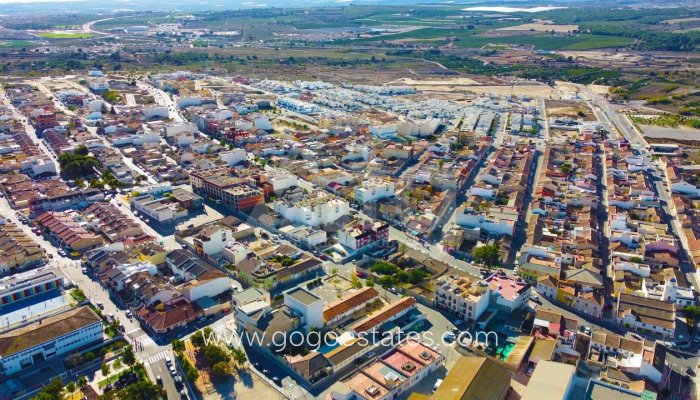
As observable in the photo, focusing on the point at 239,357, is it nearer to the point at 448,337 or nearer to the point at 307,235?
the point at 448,337

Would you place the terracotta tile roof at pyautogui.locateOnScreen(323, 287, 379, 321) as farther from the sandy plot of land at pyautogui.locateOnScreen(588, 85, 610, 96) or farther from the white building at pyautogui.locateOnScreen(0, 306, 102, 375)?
the sandy plot of land at pyautogui.locateOnScreen(588, 85, 610, 96)

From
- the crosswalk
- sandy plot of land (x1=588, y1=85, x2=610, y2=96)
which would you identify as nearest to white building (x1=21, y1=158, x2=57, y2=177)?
the crosswalk

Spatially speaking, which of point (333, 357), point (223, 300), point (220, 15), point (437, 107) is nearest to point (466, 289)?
point (333, 357)

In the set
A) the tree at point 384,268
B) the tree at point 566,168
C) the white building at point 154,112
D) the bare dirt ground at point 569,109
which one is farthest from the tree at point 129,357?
the bare dirt ground at point 569,109

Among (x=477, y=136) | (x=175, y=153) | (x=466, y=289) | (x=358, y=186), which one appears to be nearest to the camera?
(x=466, y=289)

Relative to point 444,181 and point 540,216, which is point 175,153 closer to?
point 444,181
